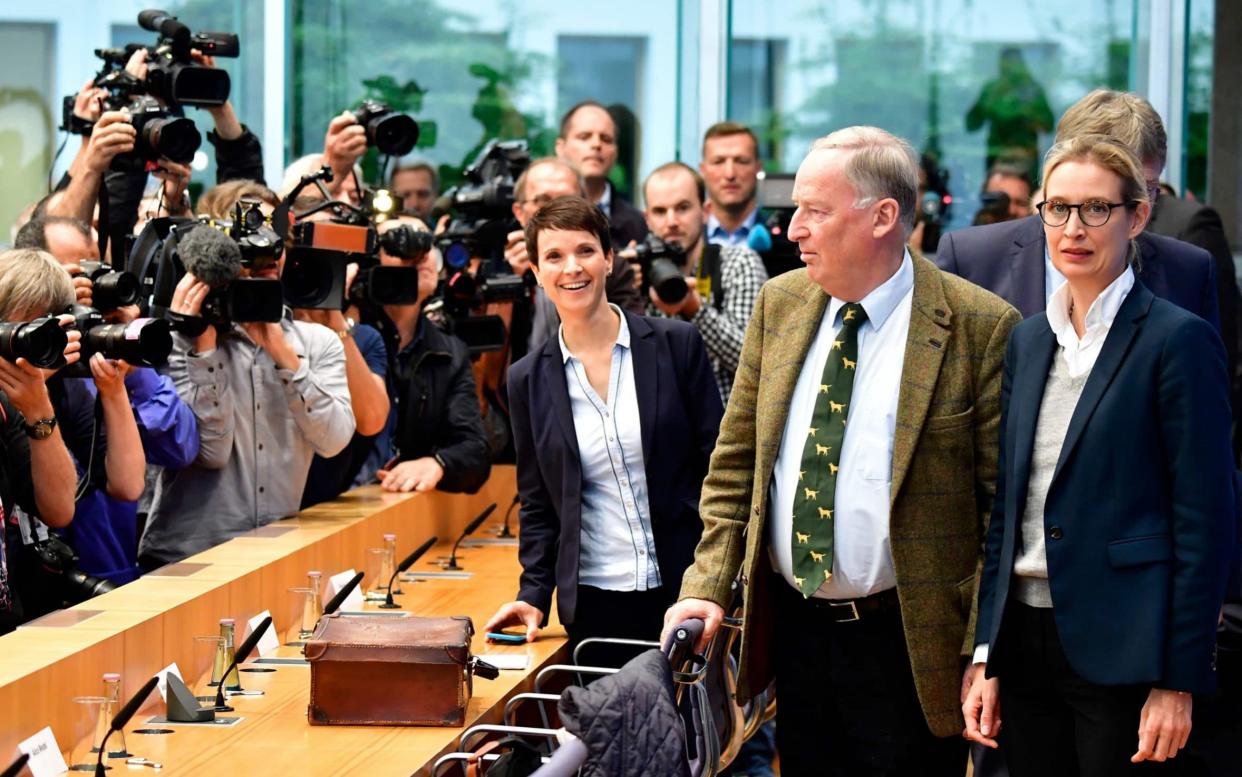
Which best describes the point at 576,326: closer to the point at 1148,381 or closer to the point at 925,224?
the point at 1148,381

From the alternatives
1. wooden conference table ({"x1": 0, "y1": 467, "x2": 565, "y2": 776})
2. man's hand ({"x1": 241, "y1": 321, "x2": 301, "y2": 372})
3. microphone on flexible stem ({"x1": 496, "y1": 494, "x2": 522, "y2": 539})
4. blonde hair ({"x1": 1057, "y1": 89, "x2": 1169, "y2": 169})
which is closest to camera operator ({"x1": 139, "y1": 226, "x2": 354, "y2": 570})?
man's hand ({"x1": 241, "y1": 321, "x2": 301, "y2": 372})

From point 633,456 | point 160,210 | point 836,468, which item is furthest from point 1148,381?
point 160,210

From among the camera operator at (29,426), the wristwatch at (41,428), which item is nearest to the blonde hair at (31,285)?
the camera operator at (29,426)

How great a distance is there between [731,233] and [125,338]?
3.27 m

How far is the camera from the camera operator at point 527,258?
5059 mm

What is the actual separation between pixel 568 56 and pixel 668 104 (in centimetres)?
57

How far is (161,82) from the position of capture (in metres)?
4.77

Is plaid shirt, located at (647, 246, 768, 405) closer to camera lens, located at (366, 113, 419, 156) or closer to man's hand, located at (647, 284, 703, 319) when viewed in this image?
man's hand, located at (647, 284, 703, 319)

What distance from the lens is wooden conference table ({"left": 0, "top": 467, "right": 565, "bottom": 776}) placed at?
2.88 metres

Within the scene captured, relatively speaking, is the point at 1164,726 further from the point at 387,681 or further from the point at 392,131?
the point at 392,131

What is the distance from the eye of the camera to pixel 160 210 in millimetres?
4766

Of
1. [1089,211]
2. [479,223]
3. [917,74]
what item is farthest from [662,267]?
[917,74]

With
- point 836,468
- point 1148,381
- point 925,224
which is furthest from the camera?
point 925,224

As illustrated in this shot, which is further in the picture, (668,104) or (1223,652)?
(668,104)
